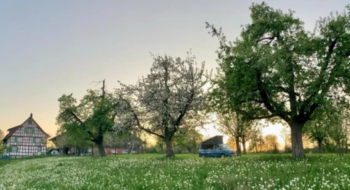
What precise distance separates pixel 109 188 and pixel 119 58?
77.6 feet

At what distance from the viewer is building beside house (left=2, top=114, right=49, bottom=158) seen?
105m

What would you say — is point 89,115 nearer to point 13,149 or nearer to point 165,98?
point 165,98

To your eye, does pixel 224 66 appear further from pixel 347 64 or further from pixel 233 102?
pixel 347 64

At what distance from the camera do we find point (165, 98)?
3369cm

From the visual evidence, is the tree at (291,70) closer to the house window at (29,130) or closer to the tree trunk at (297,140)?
the tree trunk at (297,140)

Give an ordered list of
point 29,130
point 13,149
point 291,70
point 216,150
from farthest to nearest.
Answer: point 29,130 < point 13,149 < point 216,150 < point 291,70

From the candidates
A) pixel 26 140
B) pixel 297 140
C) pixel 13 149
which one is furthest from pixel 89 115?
pixel 26 140

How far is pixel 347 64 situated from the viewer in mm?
19094

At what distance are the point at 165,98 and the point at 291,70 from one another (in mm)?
15786

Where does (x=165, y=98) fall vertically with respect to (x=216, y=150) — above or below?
above

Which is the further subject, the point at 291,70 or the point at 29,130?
the point at 29,130

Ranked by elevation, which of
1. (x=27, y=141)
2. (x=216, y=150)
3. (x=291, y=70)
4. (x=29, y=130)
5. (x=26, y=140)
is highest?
(x=291, y=70)

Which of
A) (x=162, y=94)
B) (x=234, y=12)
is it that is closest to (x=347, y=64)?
(x=234, y=12)

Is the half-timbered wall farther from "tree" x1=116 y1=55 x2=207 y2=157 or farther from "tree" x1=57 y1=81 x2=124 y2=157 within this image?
"tree" x1=116 y1=55 x2=207 y2=157
